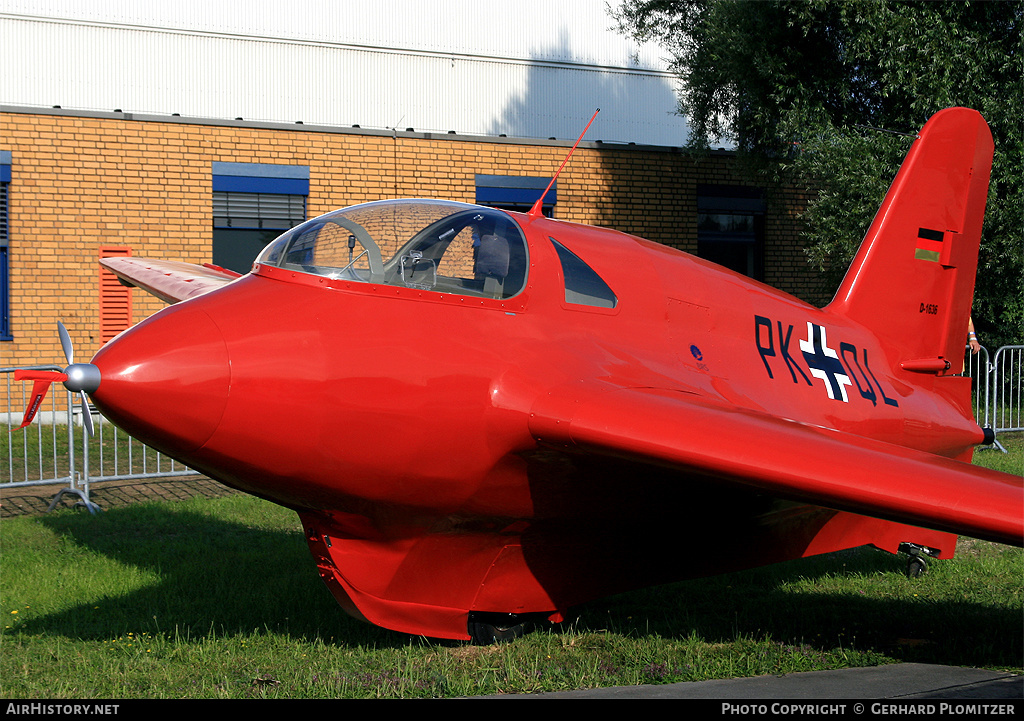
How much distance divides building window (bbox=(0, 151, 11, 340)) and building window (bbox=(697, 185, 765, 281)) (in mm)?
14689

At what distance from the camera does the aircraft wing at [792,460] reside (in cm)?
403

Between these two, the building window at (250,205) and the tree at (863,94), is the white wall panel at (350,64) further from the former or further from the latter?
the tree at (863,94)

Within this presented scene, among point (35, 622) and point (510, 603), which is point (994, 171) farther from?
point (35, 622)

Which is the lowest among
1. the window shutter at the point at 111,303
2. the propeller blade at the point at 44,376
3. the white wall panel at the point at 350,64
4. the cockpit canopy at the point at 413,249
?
the window shutter at the point at 111,303

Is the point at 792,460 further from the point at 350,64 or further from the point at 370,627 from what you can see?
the point at 350,64

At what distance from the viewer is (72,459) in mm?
10352

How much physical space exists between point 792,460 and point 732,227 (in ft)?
60.1

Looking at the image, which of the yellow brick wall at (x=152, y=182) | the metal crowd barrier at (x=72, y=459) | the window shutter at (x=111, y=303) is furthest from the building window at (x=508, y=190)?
the metal crowd barrier at (x=72, y=459)

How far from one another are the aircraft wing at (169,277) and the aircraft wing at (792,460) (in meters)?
4.46

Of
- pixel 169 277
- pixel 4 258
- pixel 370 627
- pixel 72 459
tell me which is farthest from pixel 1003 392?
pixel 4 258

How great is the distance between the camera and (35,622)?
6.22 metres

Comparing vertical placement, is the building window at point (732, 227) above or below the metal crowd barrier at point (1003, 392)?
above

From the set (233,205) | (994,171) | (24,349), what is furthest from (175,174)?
(994,171)

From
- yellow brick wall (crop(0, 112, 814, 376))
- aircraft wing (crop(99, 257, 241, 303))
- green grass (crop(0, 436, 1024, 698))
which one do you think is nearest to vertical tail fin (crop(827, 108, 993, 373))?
green grass (crop(0, 436, 1024, 698))
